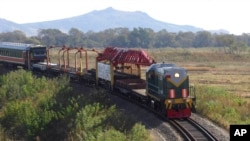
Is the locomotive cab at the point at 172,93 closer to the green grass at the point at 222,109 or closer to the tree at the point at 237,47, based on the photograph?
the green grass at the point at 222,109

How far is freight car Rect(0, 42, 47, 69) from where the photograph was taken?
166 ft

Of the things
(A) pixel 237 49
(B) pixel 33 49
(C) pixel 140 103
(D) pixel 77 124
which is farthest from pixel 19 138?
(A) pixel 237 49

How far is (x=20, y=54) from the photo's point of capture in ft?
170

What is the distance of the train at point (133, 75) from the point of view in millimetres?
25875

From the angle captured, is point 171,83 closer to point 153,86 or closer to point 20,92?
point 153,86

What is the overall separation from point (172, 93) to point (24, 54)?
2964 centimetres

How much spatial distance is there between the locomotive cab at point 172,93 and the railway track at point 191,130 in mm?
753

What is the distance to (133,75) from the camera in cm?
3541

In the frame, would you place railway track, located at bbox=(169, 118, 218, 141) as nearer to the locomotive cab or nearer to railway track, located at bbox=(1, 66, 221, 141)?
railway track, located at bbox=(1, 66, 221, 141)

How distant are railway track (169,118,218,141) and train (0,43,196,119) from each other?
34.5 inches

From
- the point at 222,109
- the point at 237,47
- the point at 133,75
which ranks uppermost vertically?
the point at 237,47

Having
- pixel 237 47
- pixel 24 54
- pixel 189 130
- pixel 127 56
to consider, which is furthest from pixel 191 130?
pixel 237 47

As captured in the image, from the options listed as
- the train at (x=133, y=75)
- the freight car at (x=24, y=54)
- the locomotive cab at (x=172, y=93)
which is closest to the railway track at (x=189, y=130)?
the locomotive cab at (x=172, y=93)

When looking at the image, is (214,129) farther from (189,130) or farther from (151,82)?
(151,82)
